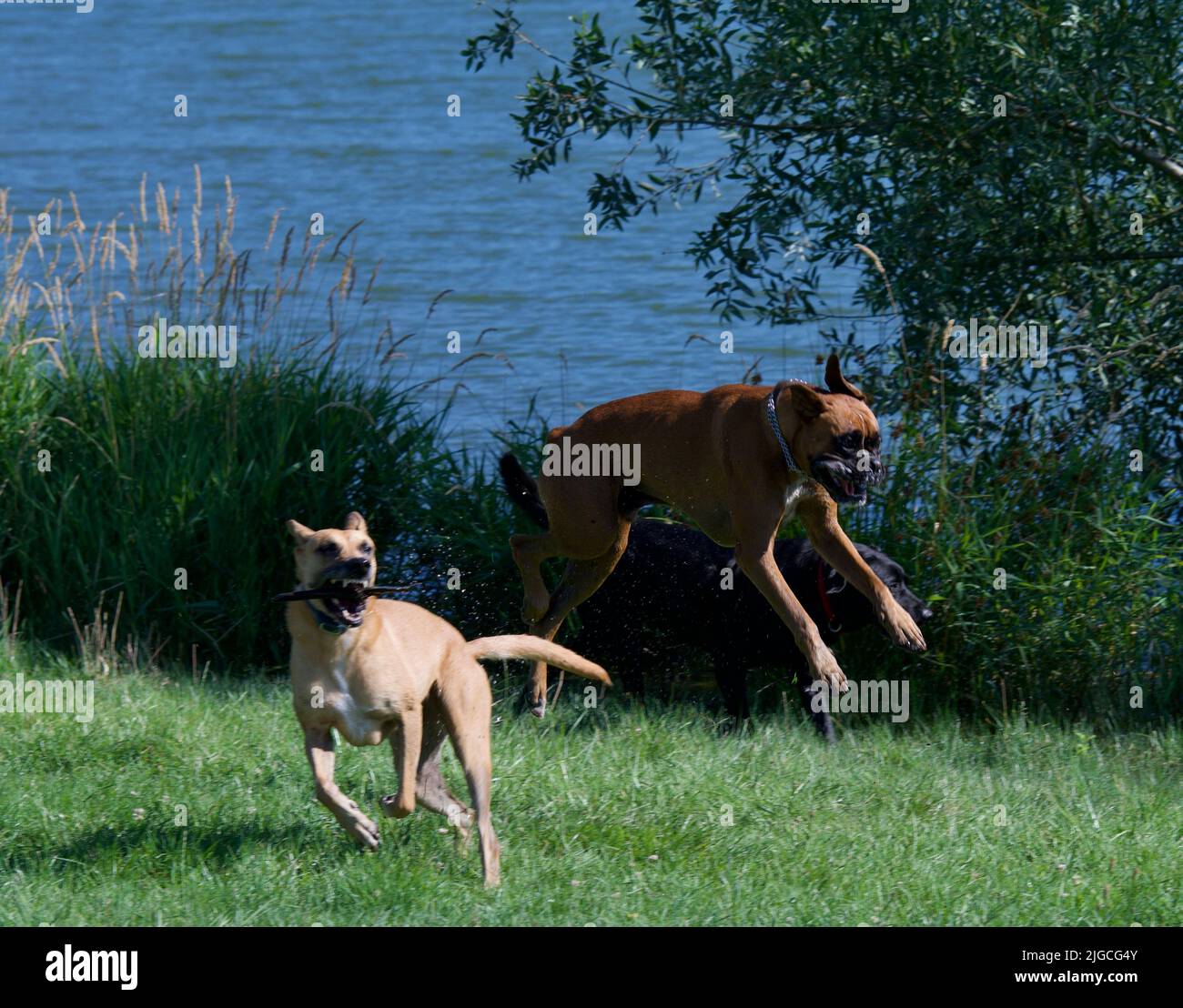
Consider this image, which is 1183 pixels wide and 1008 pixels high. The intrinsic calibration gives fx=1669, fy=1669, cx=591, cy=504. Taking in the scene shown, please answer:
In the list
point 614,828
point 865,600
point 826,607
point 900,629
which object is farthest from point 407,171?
point 614,828

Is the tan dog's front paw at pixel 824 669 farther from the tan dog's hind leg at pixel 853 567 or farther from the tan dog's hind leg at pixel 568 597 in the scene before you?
the tan dog's hind leg at pixel 568 597

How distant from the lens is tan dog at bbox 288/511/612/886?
5.20m

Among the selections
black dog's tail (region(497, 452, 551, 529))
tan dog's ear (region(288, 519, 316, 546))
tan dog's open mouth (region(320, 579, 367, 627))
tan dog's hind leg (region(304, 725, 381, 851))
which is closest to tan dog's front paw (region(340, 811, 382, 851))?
tan dog's hind leg (region(304, 725, 381, 851))

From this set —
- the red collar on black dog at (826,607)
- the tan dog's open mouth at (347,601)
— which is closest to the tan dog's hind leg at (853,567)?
the red collar on black dog at (826,607)

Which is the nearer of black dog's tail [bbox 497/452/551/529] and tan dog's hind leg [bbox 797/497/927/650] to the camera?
tan dog's hind leg [bbox 797/497/927/650]

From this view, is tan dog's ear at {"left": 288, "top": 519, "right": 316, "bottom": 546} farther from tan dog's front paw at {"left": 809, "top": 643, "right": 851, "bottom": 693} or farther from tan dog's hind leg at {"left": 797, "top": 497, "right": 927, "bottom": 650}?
tan dog's hind leg at {"left": 797, "top": 497, "right": 927, "bottom": 650}

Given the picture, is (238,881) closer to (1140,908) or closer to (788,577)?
(1140,908)

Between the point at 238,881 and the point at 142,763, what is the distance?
4.34ft

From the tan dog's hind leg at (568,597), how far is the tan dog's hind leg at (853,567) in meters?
0.89

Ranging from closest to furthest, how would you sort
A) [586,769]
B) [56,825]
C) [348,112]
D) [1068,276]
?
1. [56,825]
2. [586,769]
3. [1068,276]
4. [348,112]

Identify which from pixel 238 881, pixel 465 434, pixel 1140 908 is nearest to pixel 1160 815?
pixel 1140 908

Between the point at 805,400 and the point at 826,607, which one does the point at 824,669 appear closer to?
the point at 805,400

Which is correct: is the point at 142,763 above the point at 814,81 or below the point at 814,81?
below

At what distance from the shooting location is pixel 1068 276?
8641 mm
